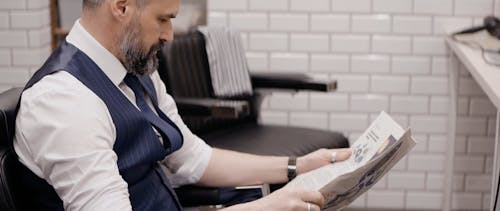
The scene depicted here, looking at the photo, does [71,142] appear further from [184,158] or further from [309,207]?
[184,158]

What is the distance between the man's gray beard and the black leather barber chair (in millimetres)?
903

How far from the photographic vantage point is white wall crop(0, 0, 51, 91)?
3455mm

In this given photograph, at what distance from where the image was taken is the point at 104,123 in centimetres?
161

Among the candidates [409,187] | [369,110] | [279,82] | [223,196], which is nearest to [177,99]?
[279,82]

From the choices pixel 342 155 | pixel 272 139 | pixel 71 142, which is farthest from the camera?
pixel 272 139

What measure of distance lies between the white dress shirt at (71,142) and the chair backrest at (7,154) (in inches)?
1.1

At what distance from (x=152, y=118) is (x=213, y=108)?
35.8 inches

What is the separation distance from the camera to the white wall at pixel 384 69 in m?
3.45

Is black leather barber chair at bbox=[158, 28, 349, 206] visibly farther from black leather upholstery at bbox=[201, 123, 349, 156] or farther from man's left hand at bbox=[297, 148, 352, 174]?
man's left hand at bbox=[297, 148, 352, 174]

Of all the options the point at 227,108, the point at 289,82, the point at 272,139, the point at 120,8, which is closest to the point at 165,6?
the point at 120,8

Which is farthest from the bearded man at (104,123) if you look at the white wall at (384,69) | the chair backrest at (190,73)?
the white wall at (384,69)

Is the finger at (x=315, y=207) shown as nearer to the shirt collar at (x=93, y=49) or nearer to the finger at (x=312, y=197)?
the finger at (x=312, y=197)

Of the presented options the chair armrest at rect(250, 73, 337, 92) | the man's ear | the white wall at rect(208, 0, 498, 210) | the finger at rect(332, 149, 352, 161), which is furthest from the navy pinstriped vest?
the white wall at rect(208, 0, 498, 210)

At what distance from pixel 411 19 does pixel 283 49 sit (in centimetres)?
55
